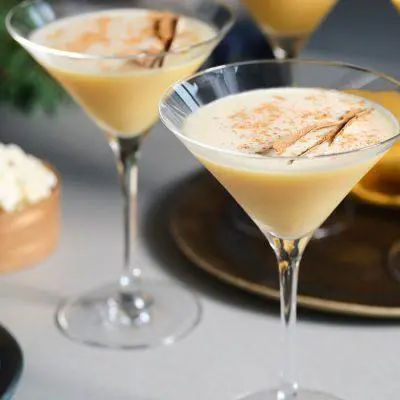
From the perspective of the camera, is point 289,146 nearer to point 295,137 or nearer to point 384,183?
point 295,137

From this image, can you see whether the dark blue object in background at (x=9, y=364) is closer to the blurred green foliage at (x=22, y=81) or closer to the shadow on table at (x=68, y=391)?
the shadow on table at (x=68, y=391)

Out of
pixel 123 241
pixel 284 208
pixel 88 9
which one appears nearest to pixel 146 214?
pixel 123 241

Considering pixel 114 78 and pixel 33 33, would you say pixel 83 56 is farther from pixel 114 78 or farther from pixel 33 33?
pixel 33 33

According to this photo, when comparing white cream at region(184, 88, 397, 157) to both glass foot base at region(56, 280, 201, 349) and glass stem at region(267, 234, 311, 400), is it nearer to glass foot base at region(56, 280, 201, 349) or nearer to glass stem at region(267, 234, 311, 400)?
glass stem at region(267, 234, 311, 400)

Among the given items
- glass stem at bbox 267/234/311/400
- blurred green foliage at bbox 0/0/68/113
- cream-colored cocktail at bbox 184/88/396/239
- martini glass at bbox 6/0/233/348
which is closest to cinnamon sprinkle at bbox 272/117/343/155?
cream-colored cocktail at bbox 184/88/396/239

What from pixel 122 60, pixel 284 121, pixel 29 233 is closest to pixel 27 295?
pixel 29 233

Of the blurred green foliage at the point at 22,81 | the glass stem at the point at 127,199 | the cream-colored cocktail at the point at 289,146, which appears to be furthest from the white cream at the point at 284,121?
the blurred green foliage at the point at 22,81
